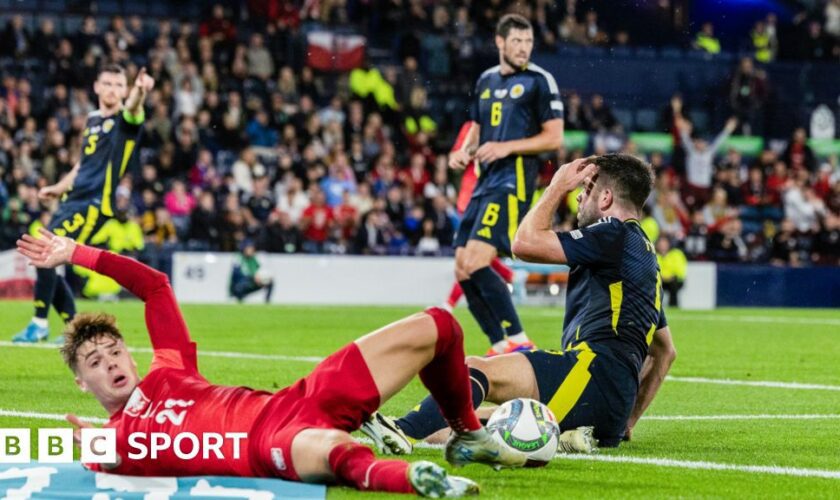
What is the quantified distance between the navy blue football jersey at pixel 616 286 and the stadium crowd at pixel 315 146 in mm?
16067

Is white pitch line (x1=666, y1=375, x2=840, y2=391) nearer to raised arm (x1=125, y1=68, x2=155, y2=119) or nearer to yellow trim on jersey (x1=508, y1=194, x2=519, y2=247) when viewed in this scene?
yellow trim on jersey (x1=508, y1=194, x2=519, y2=247)

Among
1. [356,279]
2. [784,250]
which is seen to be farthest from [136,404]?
[784,250]

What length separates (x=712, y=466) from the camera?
20.7 ft

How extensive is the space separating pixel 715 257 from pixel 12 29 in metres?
12.6

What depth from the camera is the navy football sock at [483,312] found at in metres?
11.2

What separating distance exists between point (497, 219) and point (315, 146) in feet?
48.2

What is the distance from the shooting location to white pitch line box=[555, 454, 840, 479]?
614 cm

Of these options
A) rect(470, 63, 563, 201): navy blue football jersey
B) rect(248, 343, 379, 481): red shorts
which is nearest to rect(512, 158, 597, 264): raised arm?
rect(248, 343, 379, 481): red shorts

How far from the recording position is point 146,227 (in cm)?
2295

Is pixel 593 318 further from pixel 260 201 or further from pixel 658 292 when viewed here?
pixel 260 201

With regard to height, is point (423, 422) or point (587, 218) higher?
point (587, 218)

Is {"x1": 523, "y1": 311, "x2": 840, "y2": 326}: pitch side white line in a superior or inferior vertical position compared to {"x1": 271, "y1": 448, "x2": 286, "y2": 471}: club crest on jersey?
inferior

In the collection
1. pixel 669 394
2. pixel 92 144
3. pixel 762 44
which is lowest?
pixel 669 394

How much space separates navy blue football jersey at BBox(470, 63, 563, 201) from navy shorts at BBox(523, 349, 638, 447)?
4.69m
